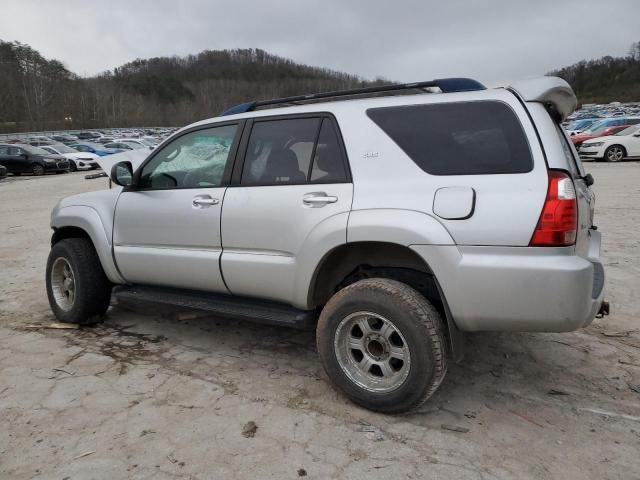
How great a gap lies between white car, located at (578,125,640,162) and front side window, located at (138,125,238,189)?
19.4 meters

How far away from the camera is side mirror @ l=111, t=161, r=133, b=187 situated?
4.04 meters

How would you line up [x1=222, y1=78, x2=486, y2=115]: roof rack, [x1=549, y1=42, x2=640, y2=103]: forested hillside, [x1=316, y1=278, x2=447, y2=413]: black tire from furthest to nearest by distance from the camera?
[x1=549, y1=42, x2=640, y2=103]: forested hillside, [x1=222, y1=78, x2=486, y2=115]: roof rack, [x1=316, y1=278, x2=447, y2=413]: black tire

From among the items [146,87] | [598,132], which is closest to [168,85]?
[146,87]

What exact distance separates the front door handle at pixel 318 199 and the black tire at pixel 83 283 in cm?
228

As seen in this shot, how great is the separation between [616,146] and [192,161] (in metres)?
19.7

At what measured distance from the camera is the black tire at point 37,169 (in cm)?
Answer: 2411

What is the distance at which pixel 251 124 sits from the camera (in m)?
3.61

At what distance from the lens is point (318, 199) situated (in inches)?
122

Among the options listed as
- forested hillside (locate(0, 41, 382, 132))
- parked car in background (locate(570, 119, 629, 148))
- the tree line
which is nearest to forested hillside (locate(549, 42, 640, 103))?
the tree line

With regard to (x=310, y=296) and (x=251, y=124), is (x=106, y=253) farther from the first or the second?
(x=310, y=296)

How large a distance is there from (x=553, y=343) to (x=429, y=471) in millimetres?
1973

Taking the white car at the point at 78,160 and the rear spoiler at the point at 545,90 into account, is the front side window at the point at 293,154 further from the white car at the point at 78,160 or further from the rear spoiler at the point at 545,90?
the white car at the point at 78,160

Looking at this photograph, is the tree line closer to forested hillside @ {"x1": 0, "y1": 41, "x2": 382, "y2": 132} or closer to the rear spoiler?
forested hillside @ {"x1": 0, "y1": 41, "x2": 382, "y2": 132}

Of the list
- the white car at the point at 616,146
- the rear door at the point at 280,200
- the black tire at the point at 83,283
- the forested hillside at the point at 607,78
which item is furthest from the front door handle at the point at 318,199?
the forested hillside at the point at 607,78
